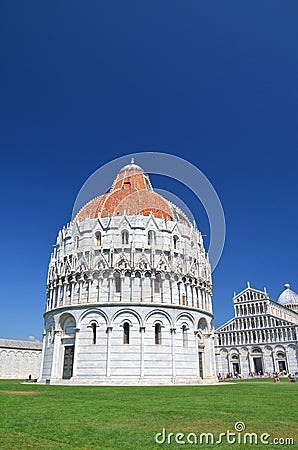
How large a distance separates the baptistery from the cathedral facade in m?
53.5

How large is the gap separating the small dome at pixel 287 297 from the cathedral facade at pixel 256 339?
13.9 meters

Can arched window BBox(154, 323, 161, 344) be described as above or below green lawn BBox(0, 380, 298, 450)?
above

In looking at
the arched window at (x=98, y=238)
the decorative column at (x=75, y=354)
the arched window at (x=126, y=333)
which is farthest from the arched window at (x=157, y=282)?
the decorative column at (x=75, y=354)

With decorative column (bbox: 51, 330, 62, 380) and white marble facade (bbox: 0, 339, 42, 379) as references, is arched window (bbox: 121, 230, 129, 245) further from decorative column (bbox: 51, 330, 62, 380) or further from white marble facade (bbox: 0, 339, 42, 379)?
white marble facade (bbox: 0, 339, 42, 379)

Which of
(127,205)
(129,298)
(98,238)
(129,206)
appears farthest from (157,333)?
(127,205)

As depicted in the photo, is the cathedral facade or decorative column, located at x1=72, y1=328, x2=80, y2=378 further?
the cathedral facade

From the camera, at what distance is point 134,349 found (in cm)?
3694

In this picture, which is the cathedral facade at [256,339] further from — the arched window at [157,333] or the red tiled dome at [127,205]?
the red tiled dome at [127,205]

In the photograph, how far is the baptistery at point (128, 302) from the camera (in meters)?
36.9

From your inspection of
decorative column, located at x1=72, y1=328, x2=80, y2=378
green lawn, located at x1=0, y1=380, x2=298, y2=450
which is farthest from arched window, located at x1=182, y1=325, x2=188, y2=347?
green lawn, located at x1=0, y1=380, x2=298, y2=450

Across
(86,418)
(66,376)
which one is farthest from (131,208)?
(86,418)

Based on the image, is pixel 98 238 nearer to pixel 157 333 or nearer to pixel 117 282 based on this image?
pixel 117 282

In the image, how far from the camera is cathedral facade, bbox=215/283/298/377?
8912 centimetres

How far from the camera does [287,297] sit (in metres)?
120
